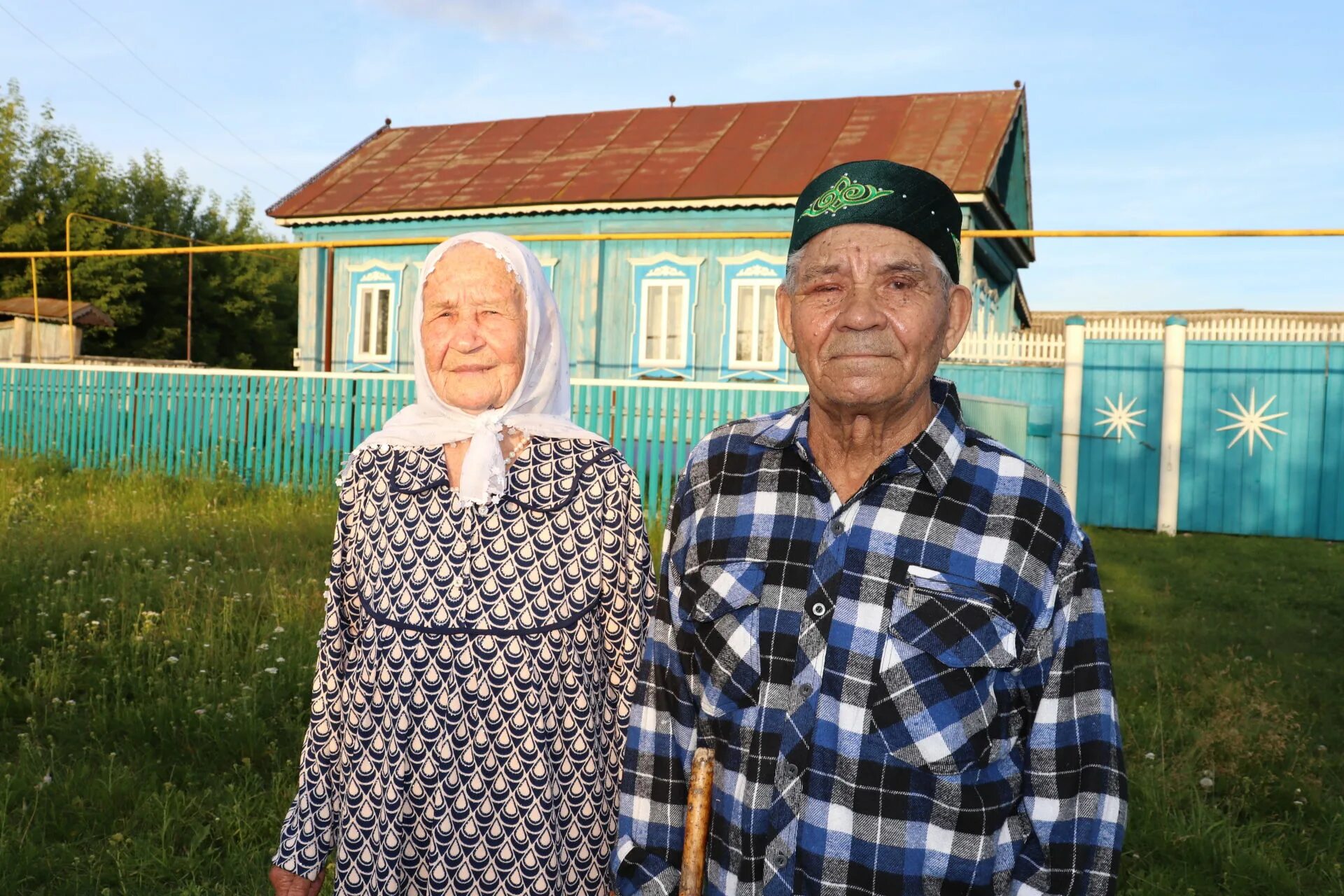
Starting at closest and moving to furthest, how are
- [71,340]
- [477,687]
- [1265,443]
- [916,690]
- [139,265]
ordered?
[916,690] → [477,687] → [1265,443] → [71,340] → [139,265]

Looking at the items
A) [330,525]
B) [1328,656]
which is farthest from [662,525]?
[1328,656]

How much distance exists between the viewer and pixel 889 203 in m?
1.73

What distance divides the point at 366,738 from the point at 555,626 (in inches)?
18.5

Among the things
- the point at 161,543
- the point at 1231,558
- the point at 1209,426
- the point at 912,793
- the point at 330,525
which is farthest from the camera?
the point at 1209,426

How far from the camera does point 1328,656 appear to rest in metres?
6.39

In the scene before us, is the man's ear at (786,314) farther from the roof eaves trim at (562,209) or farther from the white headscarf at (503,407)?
the roof eaves trim at (562,209)

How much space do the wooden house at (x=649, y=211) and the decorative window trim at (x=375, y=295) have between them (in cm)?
3

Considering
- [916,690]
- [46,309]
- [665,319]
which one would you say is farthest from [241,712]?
[46,309]

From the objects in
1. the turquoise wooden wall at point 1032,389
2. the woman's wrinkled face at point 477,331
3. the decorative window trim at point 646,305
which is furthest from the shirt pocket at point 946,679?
the decorative window trim at point 646,305

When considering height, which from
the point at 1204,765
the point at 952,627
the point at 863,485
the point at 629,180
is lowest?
the point at 1204,765

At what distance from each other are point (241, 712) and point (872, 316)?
400 centimetres

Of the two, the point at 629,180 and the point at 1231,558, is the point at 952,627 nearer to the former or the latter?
the point at 1231,558

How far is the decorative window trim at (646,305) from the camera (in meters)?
A: 14.4

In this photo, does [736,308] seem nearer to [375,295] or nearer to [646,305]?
[646,305]
